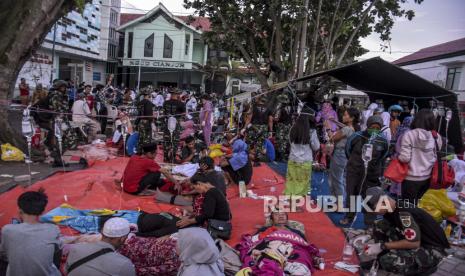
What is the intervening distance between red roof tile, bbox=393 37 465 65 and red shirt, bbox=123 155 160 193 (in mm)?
22407

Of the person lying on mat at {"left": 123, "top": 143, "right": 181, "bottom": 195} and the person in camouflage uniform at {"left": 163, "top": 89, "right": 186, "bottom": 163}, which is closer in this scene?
the person lying on mat at {"left": 123, "top": 143, "right": 181, "bottom": 195}

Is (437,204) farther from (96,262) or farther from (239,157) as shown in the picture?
(96,262)

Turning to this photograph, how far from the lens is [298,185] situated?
667 centimetres

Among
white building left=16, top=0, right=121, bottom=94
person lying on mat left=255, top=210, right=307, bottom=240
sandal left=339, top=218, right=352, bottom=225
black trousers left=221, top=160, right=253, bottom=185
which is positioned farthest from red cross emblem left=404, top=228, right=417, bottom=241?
white building left=16, top=0, right=121, bottom=94

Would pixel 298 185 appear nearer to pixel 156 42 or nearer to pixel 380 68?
pixel 380 68

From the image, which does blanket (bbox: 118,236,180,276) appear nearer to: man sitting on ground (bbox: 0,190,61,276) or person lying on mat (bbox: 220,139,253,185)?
man sitting on ground (bbox: 0,190,61,276)

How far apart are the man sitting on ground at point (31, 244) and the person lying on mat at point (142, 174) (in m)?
→ 3.18

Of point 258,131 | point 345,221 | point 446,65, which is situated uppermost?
point 446,65

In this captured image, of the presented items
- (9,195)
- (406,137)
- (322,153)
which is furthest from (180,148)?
(406,137)

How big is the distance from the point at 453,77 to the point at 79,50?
22.6m

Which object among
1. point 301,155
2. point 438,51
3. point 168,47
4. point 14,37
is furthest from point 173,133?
point 438,51

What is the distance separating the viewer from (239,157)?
24.1 ft

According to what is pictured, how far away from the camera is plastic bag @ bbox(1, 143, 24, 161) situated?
8289mm

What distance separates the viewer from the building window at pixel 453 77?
23.6m
